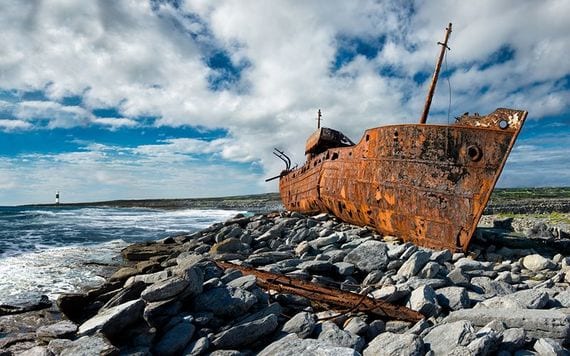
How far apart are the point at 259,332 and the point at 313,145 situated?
10831 millimetres

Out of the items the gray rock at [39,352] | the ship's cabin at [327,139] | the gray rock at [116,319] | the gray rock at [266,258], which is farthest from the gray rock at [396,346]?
the ship's cabin at [327,139]

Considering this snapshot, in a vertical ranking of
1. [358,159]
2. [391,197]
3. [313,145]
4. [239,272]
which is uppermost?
[313,145]

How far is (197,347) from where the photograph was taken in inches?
126

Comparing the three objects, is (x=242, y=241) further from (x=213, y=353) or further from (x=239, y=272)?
(x=213, y=353)

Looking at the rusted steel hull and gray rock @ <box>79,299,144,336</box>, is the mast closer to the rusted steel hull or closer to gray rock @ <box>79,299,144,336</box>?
the rusted steel hull

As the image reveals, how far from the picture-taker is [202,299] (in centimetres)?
385

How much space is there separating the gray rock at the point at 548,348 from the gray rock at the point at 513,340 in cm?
10

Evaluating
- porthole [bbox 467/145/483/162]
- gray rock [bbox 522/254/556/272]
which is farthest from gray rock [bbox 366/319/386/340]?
porthole [bbox 467/145/483/162]

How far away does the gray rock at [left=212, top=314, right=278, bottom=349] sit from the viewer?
10.7 feet

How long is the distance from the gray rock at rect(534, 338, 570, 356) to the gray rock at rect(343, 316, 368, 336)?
1381mm

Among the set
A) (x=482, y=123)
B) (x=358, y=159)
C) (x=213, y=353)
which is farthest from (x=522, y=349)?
(x=358, y=159)

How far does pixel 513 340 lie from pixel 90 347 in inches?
133

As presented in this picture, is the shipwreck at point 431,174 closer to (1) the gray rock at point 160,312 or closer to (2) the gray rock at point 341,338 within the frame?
(2) the gray rock at point 341,338

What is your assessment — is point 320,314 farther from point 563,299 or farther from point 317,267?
point 563,299
